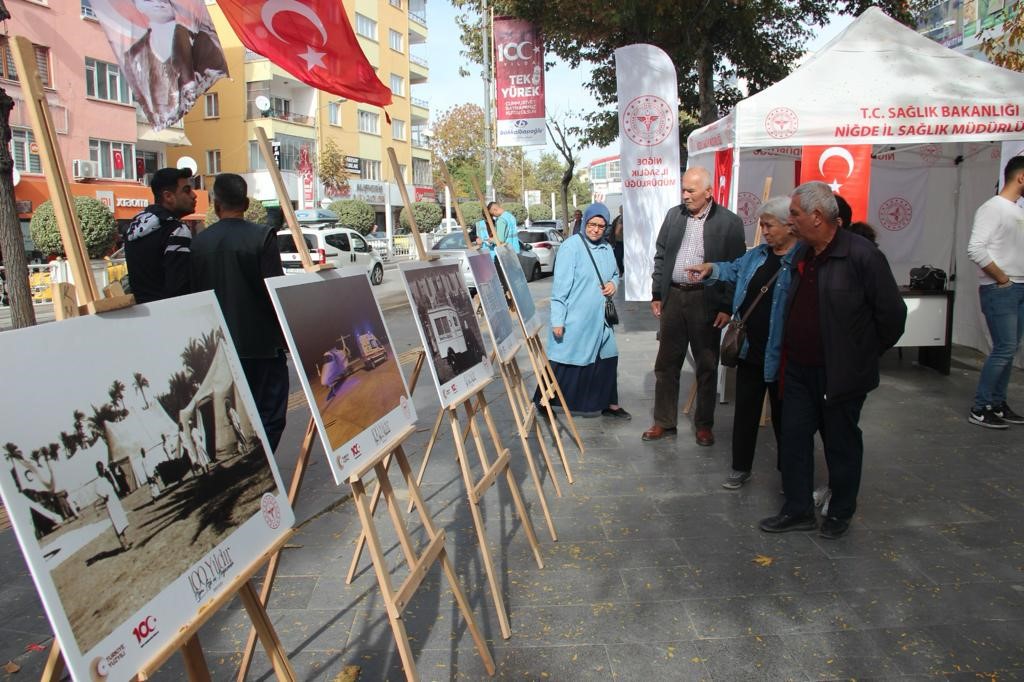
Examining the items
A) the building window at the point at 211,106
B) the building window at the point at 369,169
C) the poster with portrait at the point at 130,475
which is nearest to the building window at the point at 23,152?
the building window at the point at 211,106

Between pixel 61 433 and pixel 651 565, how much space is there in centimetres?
283

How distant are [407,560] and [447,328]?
123 cm

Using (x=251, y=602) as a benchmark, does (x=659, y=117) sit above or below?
above

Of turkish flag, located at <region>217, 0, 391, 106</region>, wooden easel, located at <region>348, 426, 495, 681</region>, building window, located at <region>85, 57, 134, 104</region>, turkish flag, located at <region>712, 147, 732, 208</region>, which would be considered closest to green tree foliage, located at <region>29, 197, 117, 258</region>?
building window, located at <region>85, 57, 134, 104</region>

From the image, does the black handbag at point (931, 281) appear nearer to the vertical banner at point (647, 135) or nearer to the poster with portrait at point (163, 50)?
the vertical banner at point (647, 135)

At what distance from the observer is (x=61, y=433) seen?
5.19 feet

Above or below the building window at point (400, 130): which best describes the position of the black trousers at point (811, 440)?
below

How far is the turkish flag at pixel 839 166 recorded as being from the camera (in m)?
6.84

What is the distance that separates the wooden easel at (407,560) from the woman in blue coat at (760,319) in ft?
7.11

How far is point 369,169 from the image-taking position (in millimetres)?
48219

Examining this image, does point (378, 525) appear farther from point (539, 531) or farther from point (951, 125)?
point (951, 125)

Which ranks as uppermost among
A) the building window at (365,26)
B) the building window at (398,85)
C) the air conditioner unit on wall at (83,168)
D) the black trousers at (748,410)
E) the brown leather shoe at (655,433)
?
the building window at (365,26)

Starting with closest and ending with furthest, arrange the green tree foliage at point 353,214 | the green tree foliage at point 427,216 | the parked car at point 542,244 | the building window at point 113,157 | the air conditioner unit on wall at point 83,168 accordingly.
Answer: the parked car at point 542,244
the air conditioner unit on wall at point 83,168
the building window at point 113,157
the green tree foliage at point 353,214
the green tree foliage at point 427,216

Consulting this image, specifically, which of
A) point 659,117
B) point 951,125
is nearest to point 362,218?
point 659,117
